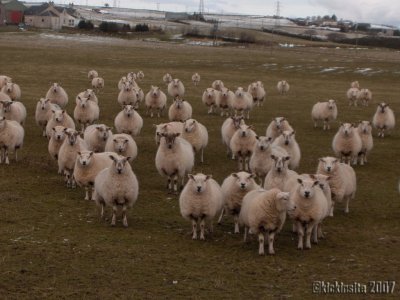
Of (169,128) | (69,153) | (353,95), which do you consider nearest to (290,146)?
(169,128)

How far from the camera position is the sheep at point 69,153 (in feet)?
54.2

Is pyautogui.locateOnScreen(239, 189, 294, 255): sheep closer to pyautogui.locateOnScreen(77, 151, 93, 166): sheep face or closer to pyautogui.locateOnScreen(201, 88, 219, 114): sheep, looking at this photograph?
pyautogui.locateOnScreen(77, 151, 93, 166): sheep face

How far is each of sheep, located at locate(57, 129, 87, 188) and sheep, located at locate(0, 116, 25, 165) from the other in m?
2.56

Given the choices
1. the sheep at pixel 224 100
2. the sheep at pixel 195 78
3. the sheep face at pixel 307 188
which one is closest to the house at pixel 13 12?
the sheep at pixel 195 78

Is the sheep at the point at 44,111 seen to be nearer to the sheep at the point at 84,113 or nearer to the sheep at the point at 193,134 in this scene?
the sheep at the point at 84,113

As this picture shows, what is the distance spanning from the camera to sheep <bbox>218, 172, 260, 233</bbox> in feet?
41.8

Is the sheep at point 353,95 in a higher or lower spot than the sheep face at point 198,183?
lower

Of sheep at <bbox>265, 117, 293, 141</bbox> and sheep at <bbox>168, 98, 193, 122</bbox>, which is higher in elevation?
sheep at <bbox>265, 117, 293, 141</bbox>

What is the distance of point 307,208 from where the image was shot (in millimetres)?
11891

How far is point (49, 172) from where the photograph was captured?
1784cm

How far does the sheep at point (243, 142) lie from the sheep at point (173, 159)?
2564mm

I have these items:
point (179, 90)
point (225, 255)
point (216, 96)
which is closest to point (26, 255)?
point (225, 255)

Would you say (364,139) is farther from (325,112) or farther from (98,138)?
Answer: (98,138)


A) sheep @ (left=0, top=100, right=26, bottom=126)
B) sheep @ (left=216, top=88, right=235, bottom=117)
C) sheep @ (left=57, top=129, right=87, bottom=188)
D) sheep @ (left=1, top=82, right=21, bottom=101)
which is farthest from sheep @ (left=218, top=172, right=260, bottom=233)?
sheep @ (left=1, top=82, right=21, bottom=101)
